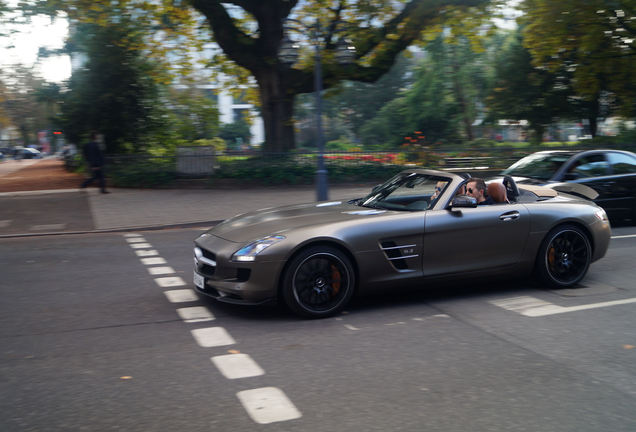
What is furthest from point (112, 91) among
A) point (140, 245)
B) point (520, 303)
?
point (520, 303)

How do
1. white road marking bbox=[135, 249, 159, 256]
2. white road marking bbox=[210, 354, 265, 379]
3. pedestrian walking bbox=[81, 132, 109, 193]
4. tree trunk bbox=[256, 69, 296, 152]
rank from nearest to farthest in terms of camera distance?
white road marking bbox=[210, 354, 265, 379] < white road marking bbox=[135, 249, 159, 256] < pedestrian walking bbox=[81, 132, 109, 193] < tree trunk bbox=[256, 69, 296, 152]

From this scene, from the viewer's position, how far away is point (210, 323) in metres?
5.64

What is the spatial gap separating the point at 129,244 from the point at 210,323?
564 centimetres

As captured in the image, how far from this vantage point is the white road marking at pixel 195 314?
579 centimetres

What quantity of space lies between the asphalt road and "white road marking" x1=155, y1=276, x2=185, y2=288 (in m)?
0.08

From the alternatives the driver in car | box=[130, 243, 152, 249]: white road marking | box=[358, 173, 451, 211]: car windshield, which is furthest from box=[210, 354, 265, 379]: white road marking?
box=[130, 243, 152, 249]: white road marking

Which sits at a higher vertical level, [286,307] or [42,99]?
[42,99]

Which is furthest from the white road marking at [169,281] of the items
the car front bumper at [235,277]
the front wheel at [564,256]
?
the front wheel at [564,256]

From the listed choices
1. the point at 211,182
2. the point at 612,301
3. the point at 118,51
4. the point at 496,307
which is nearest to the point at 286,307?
the point at 496,307

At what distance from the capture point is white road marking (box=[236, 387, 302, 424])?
366cm

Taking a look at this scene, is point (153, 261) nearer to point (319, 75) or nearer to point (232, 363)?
point (232, 363)

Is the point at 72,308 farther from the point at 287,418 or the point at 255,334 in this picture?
the point at 287,418

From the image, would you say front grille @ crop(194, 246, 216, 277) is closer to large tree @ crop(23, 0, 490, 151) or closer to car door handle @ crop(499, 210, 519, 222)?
car door handle @ crop(499, 210, 519, 222)

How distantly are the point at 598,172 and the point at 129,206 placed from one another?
36.2 ft
